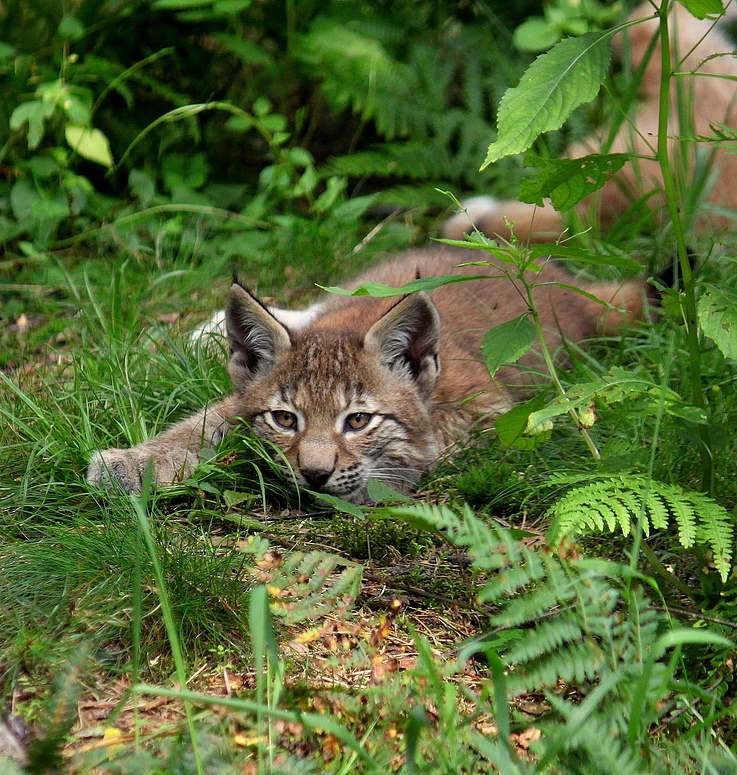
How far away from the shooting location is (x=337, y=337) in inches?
143

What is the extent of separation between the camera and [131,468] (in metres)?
3.23

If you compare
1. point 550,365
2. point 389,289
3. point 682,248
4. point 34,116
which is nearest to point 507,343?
point 550,365

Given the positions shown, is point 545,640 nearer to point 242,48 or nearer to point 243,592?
point 243,592

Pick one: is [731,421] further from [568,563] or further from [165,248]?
[165,248]

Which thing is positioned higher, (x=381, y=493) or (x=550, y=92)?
(x=550, y=92)

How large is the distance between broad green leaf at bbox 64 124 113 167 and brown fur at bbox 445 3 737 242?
2.18m

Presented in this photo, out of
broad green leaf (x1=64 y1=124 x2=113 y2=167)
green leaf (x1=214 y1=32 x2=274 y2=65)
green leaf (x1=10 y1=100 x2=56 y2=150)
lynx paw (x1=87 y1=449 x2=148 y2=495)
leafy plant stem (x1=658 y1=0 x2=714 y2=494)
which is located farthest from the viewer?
green leaf (x1=214 y1=32 x2=274 y2=65)

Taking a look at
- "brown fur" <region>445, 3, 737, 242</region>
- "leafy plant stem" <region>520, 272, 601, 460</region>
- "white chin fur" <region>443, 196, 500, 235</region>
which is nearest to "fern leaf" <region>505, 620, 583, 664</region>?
"leafy plant stem" <region>520, 272, 601, 460</region>

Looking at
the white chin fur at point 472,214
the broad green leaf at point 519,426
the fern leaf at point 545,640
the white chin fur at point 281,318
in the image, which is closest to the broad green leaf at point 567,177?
the broad green leaf at point 519,426

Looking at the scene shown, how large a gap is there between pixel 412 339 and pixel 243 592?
149cm

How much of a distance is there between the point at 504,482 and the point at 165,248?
2.97 m

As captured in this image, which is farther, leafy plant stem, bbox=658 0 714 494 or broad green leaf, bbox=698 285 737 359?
leafy plant stem, bbox=658 0 714 494

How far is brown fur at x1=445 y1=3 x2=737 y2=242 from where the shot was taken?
16.9 ft

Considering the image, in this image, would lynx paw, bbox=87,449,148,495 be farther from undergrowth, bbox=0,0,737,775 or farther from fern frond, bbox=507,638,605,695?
fern frond, bbox=507,638,605,695
